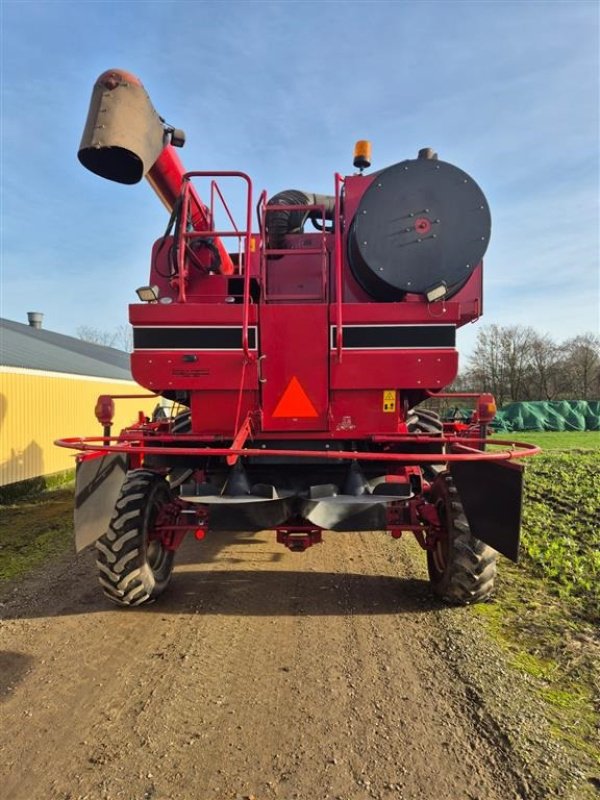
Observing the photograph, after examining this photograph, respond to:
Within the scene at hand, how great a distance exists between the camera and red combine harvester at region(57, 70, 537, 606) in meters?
3.78

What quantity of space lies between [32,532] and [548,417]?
27649 millimetres

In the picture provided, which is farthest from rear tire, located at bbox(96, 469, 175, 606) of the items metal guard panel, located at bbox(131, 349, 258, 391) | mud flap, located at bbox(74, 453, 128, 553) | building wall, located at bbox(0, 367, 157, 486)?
building wall, located at bbox(0, 367, 157, 486)

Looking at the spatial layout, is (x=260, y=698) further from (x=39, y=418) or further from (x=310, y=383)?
(x=39, y=418)

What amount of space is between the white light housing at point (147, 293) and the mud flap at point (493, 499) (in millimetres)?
2531

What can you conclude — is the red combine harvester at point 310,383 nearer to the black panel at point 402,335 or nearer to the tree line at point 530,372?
the black panel at point 402,335

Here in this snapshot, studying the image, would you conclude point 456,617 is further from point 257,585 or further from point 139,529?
point 139,529

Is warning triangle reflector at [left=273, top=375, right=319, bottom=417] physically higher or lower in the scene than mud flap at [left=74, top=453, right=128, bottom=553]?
higher

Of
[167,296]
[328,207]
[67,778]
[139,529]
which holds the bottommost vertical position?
[67,778]

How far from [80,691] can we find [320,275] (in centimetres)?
354

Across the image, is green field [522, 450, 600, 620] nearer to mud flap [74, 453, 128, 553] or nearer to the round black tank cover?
the round black tank cover

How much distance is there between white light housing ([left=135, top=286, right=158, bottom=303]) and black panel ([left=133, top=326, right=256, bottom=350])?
10.3 inches

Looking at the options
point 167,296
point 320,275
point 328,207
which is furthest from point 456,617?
Answer: point 328,207

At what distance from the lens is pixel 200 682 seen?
3115 mm

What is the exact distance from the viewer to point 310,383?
3.92 m
